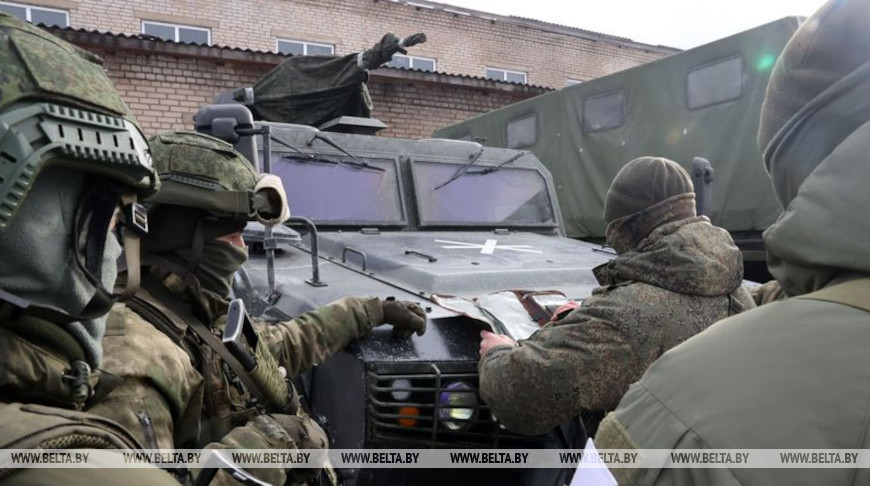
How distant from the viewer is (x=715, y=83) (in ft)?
20.3

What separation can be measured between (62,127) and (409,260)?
7.19ft

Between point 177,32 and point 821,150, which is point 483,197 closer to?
point 821,150

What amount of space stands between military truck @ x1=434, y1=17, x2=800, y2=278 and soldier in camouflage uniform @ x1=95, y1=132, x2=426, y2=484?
2967 millimetres

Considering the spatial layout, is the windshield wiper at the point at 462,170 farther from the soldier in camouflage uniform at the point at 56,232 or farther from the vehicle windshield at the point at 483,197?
the soldier in camouflage uniform at the point at 56,232

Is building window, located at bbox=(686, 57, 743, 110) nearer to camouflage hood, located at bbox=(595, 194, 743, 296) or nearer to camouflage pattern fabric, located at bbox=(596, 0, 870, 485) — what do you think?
camouflage hood, located at bbox=(595, 194, 743, 296)

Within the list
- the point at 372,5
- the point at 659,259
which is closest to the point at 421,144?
the point at 659,259

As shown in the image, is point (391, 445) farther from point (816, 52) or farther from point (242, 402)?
point (816, 52)

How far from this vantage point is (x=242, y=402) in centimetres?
173

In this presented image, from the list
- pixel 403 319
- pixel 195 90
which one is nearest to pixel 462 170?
pixel 403 319

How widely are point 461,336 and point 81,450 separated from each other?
1555mm

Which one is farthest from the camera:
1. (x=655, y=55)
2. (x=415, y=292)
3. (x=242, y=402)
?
(x=655, y=55)

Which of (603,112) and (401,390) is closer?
(401,390)

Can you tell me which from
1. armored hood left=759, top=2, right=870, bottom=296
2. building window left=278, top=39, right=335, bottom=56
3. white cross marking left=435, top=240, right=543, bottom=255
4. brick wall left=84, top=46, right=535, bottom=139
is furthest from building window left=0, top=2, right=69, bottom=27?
armored hood left=759, top=2, right=870, bottom=296

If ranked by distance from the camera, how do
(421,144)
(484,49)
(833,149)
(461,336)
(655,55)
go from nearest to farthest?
(833,149)
(461,336)
(421,144)
(484,49)
(655,55)
